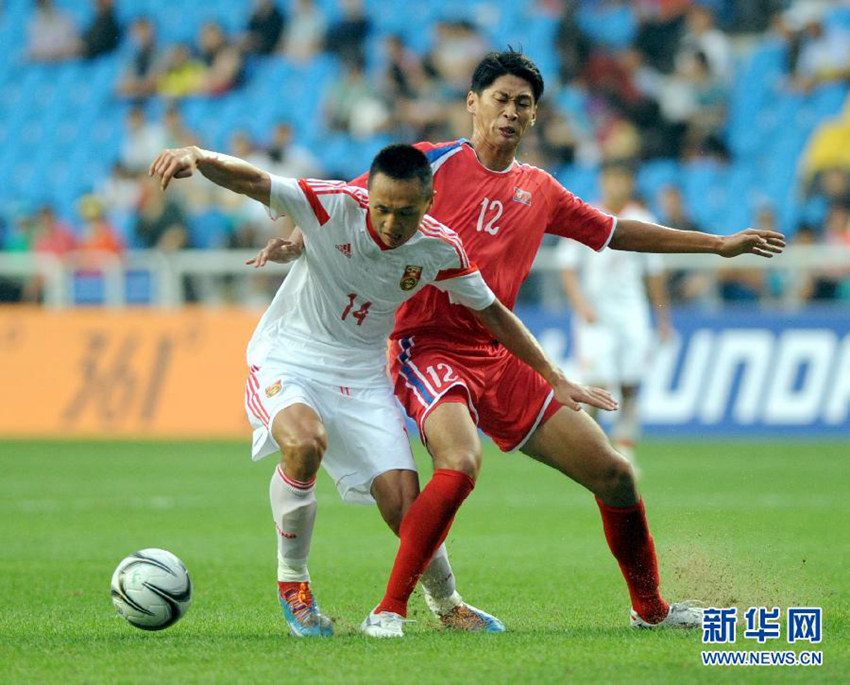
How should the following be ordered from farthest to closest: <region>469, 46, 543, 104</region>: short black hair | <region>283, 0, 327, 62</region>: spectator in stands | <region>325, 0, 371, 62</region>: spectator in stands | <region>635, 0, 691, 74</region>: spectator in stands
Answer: <region>283, 0, 327, 62</region>: spectator in stands → <region>325, 0, 371, 62</region>: spectator in stands → <region>635, 0, 691, 74</region>: spectator in stands → <region>469, 46, 543, 104</region>: short black hair

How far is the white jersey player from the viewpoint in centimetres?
607

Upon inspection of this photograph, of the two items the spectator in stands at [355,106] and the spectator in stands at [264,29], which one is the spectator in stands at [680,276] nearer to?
the spectator in stands at [355,106]

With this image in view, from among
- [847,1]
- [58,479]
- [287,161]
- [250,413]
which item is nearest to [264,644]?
[250,413]

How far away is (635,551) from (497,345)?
109 centimetres

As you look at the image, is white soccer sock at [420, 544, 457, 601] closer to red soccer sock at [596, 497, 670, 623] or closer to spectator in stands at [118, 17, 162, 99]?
red soccer sock at [596, 497, 670, 623]

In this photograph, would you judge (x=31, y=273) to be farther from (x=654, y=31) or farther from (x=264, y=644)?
(x=264, y=644)

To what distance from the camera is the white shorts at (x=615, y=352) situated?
14219mm

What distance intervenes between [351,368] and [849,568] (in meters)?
3.30

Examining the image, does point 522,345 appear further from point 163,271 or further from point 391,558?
point 163,271

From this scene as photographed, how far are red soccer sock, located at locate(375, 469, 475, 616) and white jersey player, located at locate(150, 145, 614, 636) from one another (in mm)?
244

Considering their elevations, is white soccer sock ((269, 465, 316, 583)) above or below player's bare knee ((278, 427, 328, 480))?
below

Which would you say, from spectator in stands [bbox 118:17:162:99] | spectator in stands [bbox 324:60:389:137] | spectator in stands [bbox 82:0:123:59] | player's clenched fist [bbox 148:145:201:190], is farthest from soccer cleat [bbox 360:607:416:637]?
spectator in stands [bbox 82:0:123:59]

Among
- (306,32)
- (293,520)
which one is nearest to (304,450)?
(293,520)

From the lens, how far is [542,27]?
869 inches
